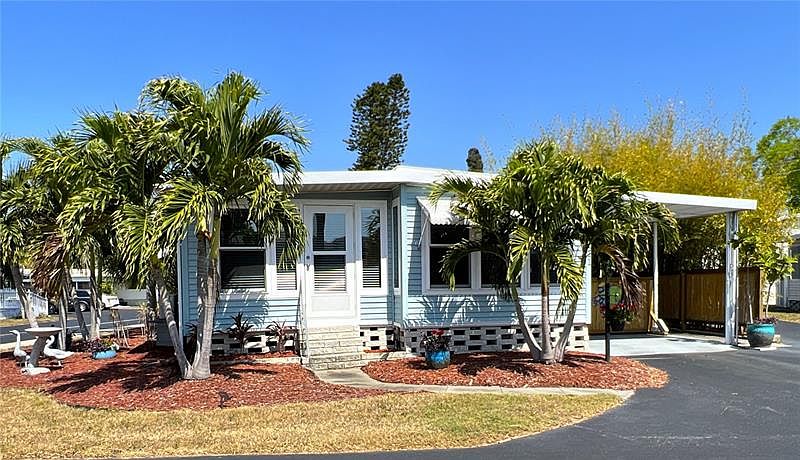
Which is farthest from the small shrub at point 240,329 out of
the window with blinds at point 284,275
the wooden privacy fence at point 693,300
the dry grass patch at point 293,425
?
the wooden privacy fence at point 693,300

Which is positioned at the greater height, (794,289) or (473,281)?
(473,281)

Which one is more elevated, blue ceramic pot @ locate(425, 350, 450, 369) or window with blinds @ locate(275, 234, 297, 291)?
window with blinds @ locate(275, 234, 297, 291)

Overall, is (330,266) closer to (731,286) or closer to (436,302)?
(436,302)

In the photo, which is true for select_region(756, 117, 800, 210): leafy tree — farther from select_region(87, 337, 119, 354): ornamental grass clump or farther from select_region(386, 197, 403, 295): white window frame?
select_region(87, 337, 119, 354): ornamental grass clump

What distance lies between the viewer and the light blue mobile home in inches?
402

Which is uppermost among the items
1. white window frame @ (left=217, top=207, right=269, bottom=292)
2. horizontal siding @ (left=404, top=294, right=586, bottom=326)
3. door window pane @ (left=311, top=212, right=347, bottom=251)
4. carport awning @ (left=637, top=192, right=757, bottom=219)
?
carport awning @ (left=637, top=192, right=757, bottom=219)

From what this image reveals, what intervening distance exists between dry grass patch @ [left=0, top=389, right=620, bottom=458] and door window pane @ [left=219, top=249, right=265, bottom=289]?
3.30 meters

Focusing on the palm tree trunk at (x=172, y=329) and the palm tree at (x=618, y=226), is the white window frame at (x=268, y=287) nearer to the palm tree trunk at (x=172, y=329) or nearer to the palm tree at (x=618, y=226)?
the palm tree trunk at (x=172, y=329)

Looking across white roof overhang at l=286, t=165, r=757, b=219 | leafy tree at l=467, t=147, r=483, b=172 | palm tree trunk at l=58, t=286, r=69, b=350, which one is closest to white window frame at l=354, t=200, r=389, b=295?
white roof overhang at l=286, t=165, r=757, b=219

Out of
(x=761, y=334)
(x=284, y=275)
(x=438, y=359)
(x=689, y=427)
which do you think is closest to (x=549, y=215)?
(x=438, y=359)

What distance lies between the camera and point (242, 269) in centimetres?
1040

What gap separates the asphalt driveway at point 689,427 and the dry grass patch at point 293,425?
0.92 feet

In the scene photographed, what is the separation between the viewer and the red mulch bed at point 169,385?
24.5 ft

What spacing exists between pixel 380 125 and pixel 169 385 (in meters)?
27.8
